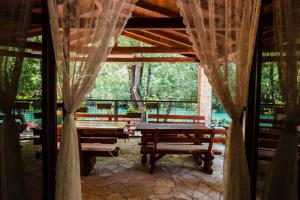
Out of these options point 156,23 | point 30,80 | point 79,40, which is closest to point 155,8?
point 156,23

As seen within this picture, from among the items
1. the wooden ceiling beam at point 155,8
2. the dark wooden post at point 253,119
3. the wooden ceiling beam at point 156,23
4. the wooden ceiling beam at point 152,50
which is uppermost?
the wooden ceiling beam at point 155,8

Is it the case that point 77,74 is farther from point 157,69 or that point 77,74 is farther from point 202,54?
point 157,69

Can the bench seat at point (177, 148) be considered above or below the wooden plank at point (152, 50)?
below

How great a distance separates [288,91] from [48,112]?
1.90 metres

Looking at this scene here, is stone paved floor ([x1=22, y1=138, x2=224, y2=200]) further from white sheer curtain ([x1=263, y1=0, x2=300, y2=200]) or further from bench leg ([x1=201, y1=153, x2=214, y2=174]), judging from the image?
white sheer curtain ([x1=263, y1=0, x2=300, y2=200])

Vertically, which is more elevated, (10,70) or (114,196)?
(10,70)

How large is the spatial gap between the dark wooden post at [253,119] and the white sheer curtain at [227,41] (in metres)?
0.19

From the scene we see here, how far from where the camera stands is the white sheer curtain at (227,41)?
1808 mm

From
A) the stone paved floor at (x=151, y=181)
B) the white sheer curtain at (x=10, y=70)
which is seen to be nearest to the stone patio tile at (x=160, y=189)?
the stone paved floor at (x=151, y=181)

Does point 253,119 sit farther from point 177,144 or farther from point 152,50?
point 152,50

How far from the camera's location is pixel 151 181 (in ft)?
10.8

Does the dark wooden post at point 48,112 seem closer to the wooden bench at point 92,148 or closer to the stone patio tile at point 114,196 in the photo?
the stone patio tile at point 114,196

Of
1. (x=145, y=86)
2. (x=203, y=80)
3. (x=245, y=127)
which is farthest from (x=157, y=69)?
(x=245, y=127)

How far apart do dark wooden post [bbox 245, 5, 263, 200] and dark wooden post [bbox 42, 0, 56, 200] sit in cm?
164
